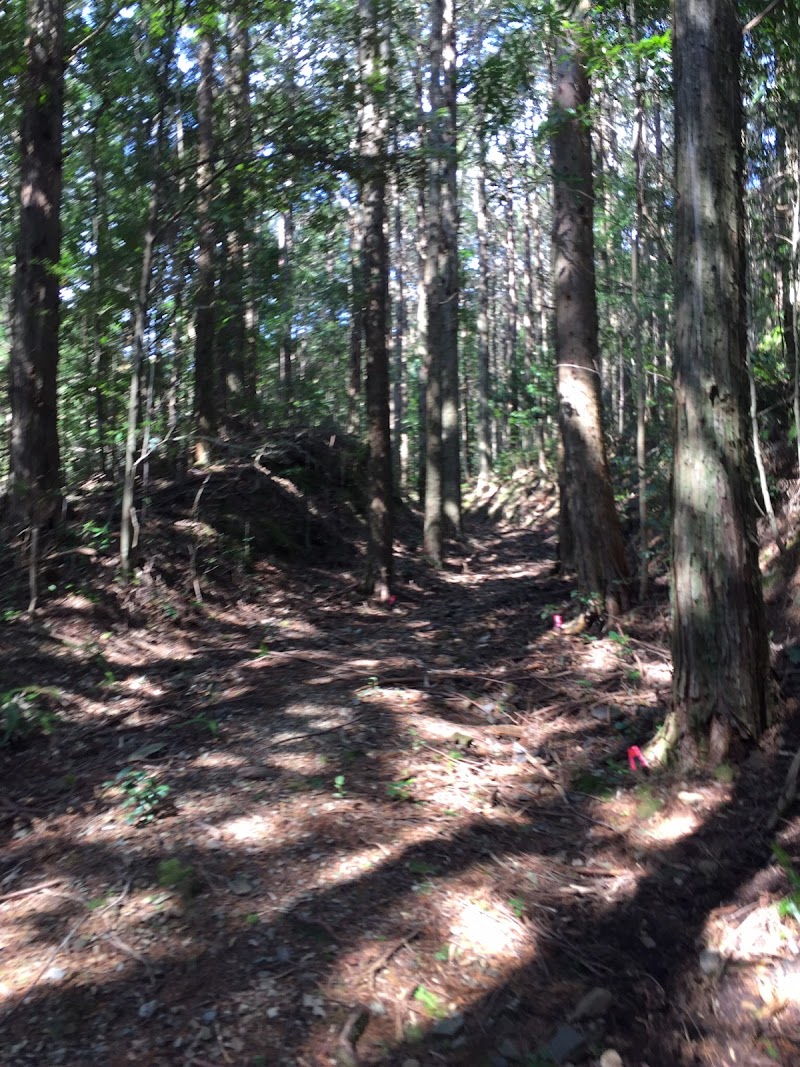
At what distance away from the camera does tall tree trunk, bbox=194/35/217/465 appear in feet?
35.4

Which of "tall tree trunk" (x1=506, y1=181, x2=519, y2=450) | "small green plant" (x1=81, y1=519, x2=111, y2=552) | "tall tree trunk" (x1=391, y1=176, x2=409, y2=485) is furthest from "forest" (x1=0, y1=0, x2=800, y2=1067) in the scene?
"tall tree trunk" (x1=506, y1=181, x2=519, y2=450)

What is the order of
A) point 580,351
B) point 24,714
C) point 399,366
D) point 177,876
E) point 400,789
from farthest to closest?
point 399,366 < point 580,351 < point 24,714 < point 400,789 < point 177,876

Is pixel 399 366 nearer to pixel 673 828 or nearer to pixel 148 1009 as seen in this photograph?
pixel 673 828

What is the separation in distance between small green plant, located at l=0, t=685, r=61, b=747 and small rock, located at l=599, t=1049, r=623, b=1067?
503cm

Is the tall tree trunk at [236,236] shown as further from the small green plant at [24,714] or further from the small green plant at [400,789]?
the small green plant at [400,789]

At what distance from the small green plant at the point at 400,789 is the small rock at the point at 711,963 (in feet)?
6.78

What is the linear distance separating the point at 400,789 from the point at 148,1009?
2230 millimetres

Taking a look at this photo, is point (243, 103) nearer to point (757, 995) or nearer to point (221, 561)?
point (221, 561)

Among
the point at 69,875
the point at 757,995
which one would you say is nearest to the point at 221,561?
the point at 69,875

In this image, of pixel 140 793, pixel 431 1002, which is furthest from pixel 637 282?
pixel 431 1002

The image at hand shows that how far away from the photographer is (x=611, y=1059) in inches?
124

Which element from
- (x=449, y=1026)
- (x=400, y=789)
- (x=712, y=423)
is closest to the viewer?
(x=449, y=1026)

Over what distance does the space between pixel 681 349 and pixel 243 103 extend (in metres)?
9.41

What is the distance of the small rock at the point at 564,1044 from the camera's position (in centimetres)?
319
